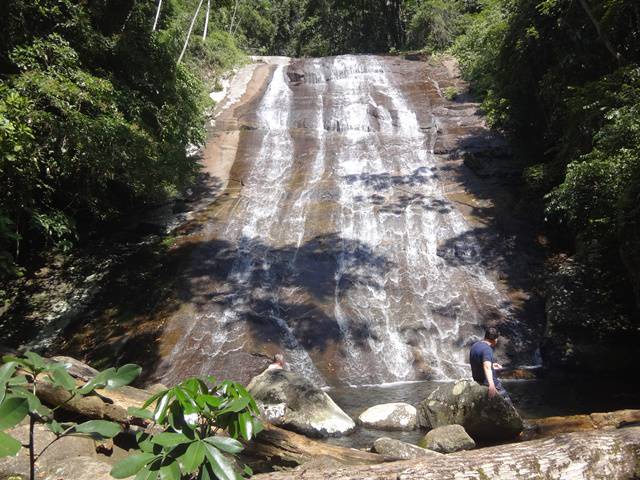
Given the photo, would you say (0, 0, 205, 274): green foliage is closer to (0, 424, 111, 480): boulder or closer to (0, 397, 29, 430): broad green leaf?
(0, 424, 111, 480): boulder

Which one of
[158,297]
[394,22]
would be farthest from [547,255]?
[394,22]

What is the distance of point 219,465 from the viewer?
175 cm

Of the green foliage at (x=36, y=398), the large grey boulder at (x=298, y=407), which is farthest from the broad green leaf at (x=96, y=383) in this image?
the large grey boulder at (x=298, y=407)

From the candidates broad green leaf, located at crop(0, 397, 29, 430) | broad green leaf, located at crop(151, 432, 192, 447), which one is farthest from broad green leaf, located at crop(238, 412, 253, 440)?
broad green leaf, located at crop(0, 397, 29, 430)

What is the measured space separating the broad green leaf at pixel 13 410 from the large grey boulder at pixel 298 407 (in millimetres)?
5071

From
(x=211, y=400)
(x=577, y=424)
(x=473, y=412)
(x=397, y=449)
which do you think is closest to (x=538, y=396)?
(x=577, y=424)

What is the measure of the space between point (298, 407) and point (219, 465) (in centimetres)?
509

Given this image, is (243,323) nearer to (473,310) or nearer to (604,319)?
(473,310)

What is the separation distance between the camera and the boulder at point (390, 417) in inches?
259

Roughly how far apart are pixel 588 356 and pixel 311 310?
496 cm

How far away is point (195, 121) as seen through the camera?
14.0 metres

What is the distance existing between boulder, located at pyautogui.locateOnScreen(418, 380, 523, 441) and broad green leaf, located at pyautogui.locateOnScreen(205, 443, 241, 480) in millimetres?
4759

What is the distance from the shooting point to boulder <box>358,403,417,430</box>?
6.57m

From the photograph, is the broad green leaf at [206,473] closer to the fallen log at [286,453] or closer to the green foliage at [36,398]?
the green foliage at [36,398]
